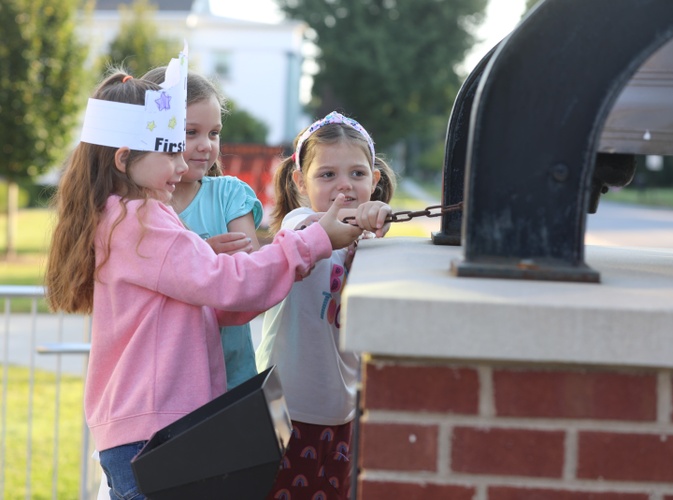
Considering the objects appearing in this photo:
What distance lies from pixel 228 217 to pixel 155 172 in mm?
468

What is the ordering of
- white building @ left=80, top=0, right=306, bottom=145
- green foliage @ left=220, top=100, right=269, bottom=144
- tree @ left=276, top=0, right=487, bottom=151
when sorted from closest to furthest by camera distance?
green foliage @ left=220, top=100, right=269, bottom=144
white building @ left=80, top=0, right=306, bottom=145
tree @ left=276, top=0, right=487, bottom=151

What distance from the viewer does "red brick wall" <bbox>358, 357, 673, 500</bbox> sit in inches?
61.0

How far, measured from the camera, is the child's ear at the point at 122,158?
93.9 inches

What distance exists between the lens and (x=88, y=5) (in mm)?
19156

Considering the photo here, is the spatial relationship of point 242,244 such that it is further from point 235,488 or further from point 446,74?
point 446,74

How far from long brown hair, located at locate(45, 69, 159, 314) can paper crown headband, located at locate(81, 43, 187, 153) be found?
0.03 meters

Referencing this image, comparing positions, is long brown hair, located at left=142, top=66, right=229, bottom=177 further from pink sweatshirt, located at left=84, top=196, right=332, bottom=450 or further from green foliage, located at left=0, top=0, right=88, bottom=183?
green foliage, located at left=0, top=0, right=88, bottom=183

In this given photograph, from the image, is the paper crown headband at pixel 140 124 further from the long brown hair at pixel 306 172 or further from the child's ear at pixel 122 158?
the long brown hair at pixel 306 172

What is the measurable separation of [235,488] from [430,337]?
0.70m

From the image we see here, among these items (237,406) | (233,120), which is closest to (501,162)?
(237,406)

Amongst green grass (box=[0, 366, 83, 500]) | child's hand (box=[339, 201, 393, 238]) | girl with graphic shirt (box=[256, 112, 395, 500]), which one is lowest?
green grass (box=[0, 366, 83, 500])

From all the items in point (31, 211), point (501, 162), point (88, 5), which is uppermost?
point (88, 5)

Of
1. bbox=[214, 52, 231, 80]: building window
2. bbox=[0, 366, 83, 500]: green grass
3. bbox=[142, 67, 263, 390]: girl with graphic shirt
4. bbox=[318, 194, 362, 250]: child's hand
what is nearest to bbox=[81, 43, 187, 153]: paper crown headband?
bbox=[142, 67, 263, 390]: girl with graphic shirt

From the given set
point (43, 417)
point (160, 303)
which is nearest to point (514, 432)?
point (160, 303)
